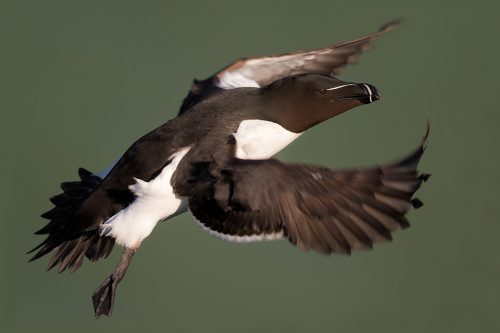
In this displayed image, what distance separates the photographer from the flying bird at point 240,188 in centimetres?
328

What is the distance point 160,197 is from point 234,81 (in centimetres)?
131

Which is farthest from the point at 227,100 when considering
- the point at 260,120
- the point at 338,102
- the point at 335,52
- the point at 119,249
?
the point at 119,249

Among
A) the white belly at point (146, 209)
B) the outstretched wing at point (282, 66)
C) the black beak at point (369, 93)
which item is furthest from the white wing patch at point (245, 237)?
the outstretched wing at point (282, 66)

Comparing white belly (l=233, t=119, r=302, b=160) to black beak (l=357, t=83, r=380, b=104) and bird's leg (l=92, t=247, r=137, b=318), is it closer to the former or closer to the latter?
black beak (l=357, t=83, r=380, b=104)

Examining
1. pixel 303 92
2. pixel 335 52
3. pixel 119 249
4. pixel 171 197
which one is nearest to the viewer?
pixel 171 197

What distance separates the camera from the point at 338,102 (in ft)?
13.0

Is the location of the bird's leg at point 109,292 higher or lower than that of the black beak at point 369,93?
lower

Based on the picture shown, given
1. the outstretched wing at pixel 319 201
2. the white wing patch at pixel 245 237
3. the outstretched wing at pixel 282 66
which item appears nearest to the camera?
the outstretched wing at pixel 319 201

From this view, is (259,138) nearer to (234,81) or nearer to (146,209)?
(146,209)

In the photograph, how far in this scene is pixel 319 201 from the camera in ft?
10.9

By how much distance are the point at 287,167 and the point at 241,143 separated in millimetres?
416

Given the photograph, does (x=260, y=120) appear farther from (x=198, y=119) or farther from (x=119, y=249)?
(x=119, y=249)

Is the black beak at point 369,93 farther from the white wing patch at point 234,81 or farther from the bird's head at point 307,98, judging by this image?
the white wing patch at point 234,81

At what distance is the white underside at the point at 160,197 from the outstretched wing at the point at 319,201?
0.34m
